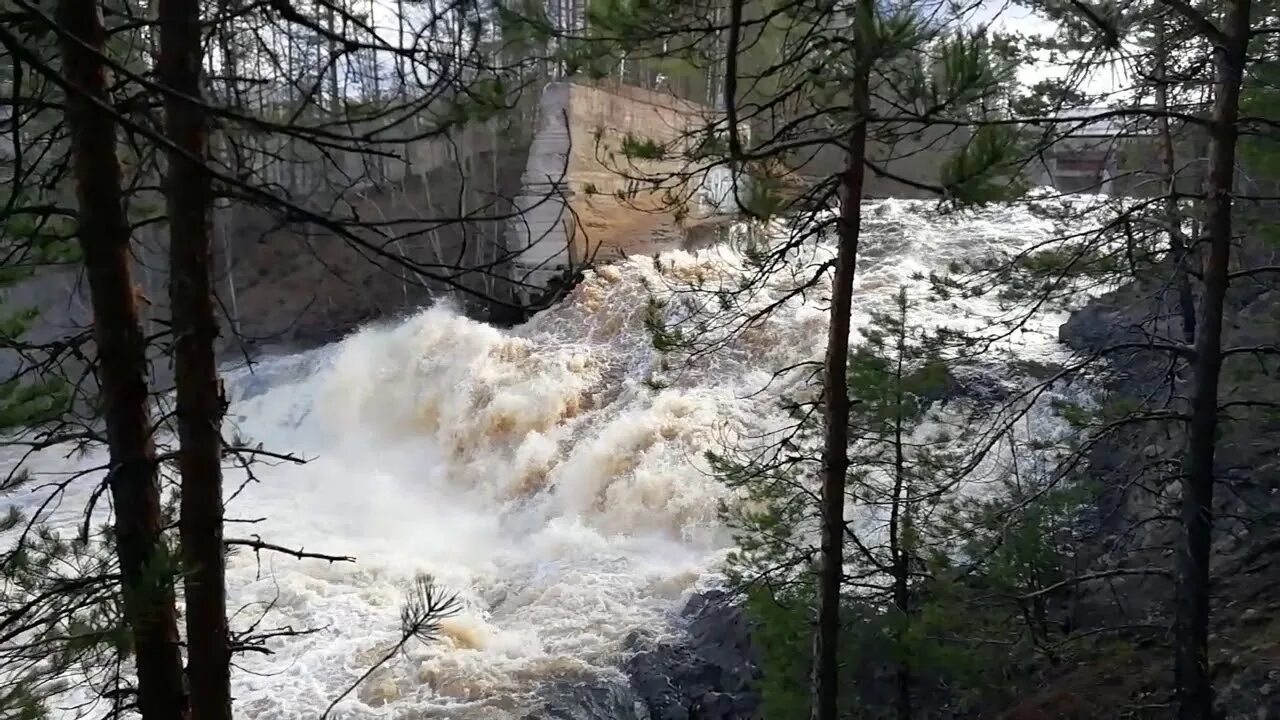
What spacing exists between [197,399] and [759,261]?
2.84m

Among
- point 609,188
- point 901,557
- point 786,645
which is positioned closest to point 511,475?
point 786,645

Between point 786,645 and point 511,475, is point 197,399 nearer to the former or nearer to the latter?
point 786,645

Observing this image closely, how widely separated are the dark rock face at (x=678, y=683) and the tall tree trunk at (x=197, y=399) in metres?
4.76

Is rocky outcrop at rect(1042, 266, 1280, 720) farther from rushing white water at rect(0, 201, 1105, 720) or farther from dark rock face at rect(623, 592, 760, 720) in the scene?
dark rock face at rect(623, 592, 760, 720)

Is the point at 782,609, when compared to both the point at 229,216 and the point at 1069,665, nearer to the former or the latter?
the point at 1069,665

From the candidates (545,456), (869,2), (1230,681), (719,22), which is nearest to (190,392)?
(869,2)

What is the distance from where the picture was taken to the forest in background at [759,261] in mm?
2428

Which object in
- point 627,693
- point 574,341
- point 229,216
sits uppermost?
point 229,216

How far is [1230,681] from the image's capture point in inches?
181

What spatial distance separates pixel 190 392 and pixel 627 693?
549cm

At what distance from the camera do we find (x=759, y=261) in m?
4.59

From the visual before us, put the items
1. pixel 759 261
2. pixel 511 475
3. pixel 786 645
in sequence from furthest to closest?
1. pixel 511 475
2. pixel 786 645
3. pixel 759 261

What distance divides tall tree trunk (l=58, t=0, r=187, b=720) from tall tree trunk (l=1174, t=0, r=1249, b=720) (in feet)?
13.0

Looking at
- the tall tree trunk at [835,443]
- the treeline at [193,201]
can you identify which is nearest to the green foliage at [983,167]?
the tall tree trunk at [835,443]
